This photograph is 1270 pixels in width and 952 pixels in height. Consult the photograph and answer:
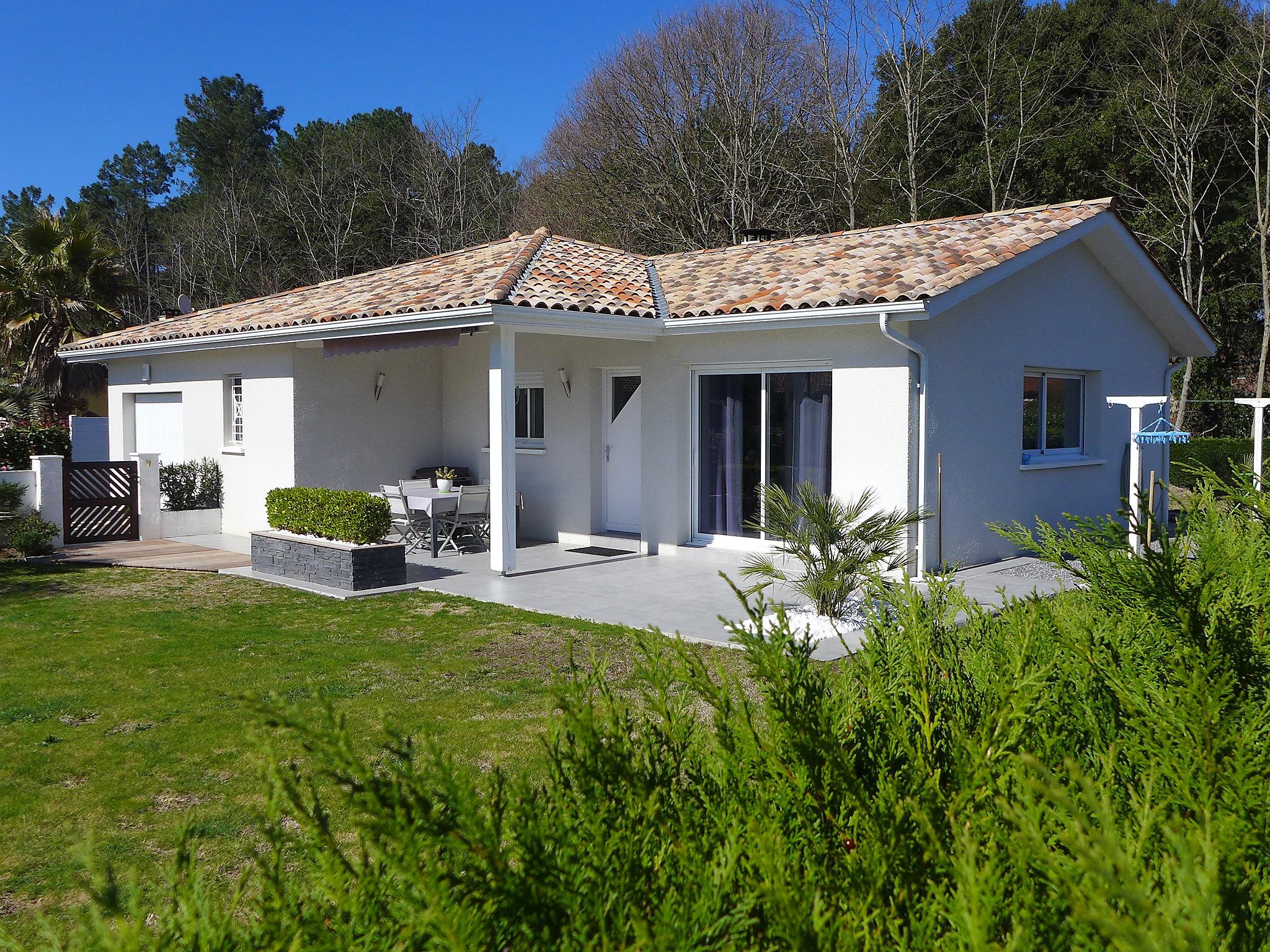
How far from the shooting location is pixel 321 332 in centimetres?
1529

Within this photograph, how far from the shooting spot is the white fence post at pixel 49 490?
1586cm

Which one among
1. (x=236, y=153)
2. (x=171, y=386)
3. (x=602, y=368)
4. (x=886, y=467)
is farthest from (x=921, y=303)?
(x=236, y=153)

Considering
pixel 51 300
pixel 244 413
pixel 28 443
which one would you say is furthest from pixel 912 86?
pixel 28 443

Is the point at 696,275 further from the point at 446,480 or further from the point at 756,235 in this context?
the point at 446,480

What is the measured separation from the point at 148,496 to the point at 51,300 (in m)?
14.1

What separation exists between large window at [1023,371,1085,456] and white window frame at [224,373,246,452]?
12.8m

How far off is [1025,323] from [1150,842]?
1342 cm

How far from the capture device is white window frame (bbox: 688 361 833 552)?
13.6m

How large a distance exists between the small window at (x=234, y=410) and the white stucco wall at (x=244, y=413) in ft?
0.24

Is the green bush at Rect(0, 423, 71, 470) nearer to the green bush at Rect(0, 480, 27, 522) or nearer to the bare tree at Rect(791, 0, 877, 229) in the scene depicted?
the green bush at Rect(0, 480, 27, 522)

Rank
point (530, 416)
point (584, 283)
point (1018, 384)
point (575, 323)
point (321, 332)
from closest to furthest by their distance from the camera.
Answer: point (575, 323)
point (1018, 384)
point (584, 283)
point (321, 332)
point (530, 416)

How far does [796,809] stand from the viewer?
94.0 inches

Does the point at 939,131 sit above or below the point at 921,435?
above

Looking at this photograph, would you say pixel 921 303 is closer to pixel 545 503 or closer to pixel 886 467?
pixel 886 467
